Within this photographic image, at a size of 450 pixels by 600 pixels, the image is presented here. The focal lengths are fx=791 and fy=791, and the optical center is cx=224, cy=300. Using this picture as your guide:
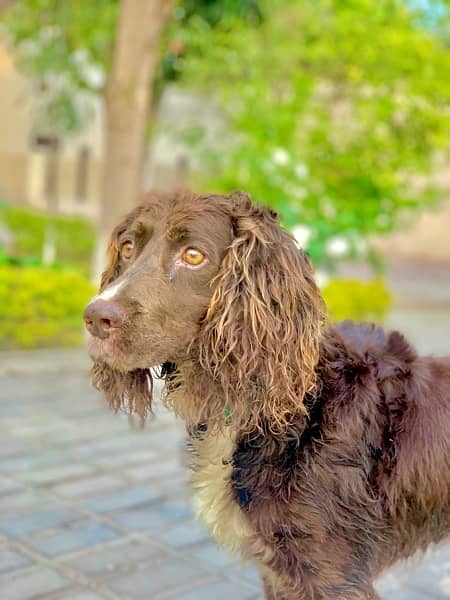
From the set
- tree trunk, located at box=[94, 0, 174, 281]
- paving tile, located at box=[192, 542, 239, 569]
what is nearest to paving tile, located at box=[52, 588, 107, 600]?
paving tile, located at box=[192, 542, 239, 569]

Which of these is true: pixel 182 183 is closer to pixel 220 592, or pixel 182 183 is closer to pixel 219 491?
pixel 220 592

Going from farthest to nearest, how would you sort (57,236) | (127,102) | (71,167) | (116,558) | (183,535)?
(71,167)
(57,236)
(127,102)
(183,535)
(116,558)

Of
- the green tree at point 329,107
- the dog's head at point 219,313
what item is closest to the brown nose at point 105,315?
the dog's head at point 219,313

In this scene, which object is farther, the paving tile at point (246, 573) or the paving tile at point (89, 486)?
the paving tile at point (89, 486)

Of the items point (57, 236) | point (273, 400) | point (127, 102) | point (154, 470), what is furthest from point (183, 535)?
point (57, 236)

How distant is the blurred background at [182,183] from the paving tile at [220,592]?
0.04 ft

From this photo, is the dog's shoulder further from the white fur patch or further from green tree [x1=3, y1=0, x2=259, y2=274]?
green tree [x1=3, y1=0, x2=259, y2=274]

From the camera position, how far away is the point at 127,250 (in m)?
2.65

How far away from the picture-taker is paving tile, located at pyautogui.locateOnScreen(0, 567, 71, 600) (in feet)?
11.1

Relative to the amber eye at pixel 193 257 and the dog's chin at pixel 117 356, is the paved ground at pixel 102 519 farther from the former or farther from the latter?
the amber eye at pixel 193 257

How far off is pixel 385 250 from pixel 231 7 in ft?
58.4

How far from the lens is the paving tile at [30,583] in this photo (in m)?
3.37

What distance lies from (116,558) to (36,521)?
624mm

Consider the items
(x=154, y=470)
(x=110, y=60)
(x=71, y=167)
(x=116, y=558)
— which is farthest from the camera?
(x=71, y=167)
